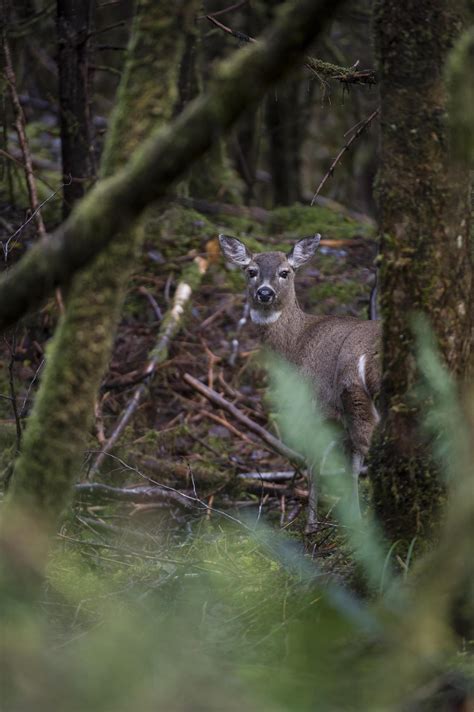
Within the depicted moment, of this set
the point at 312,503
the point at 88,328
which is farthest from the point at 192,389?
the point at 88,328

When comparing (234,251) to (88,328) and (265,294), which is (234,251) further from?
(88,328)

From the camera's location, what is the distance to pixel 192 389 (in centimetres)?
771

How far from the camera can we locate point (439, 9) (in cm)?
315

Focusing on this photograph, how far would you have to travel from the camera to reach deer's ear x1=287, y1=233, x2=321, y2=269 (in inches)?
306

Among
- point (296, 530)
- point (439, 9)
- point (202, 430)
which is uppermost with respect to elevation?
point (439, 9)

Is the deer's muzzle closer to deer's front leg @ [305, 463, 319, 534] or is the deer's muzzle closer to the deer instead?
the deer

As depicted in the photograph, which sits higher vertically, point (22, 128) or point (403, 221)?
point (403, 221)

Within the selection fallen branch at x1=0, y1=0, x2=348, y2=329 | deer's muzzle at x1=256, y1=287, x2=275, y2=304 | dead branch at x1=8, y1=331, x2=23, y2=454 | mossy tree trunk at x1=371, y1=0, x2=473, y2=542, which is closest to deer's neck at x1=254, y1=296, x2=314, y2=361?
deer's muzzle at x1=256, y1=287, x2=275, y2=304

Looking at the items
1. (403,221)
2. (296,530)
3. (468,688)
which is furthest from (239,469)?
(468,688)

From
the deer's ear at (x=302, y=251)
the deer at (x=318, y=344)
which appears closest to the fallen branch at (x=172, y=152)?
the deer at (x=318, y=344)

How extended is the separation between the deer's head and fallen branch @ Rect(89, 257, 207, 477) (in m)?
0.84

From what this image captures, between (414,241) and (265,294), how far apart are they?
4.15 m

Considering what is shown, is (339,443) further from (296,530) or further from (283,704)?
(283,704)

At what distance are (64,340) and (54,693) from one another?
123cm
